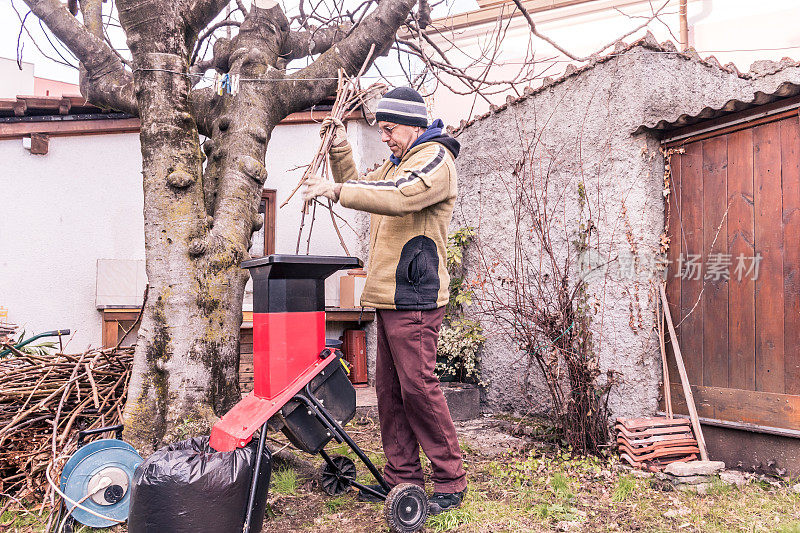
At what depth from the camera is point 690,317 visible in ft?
13.8

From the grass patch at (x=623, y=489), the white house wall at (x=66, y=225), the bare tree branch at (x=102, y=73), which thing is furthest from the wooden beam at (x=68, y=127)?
the grass patch at (x=623, y=489)

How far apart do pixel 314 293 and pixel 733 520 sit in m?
2.39

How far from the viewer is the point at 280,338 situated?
2506mm

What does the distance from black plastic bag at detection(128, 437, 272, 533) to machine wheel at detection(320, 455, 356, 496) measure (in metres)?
1.00

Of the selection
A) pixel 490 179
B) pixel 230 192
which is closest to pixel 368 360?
pixel 490 179

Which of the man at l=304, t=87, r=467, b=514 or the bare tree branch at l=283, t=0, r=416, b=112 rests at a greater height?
the bare tree branch at l=283, t=0, r=416, b=112

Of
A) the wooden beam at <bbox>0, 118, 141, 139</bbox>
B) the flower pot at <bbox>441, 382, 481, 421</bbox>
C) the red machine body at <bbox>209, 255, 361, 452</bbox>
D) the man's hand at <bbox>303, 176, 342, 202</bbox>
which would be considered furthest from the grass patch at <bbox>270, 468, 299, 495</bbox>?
the wooden beam at <bbox>0, 118, 141, 139</bbox>

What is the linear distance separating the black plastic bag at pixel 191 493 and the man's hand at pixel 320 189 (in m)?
1.12

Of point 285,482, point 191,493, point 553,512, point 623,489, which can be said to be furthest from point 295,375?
point 623,489

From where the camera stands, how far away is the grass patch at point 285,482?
11.0 ft

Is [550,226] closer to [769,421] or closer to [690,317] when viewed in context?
[690,317]

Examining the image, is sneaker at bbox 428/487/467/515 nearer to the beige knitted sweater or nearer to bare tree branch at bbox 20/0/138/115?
the beige knitted sweater

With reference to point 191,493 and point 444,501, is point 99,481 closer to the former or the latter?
point 191,493

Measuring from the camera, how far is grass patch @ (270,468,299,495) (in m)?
3.35
